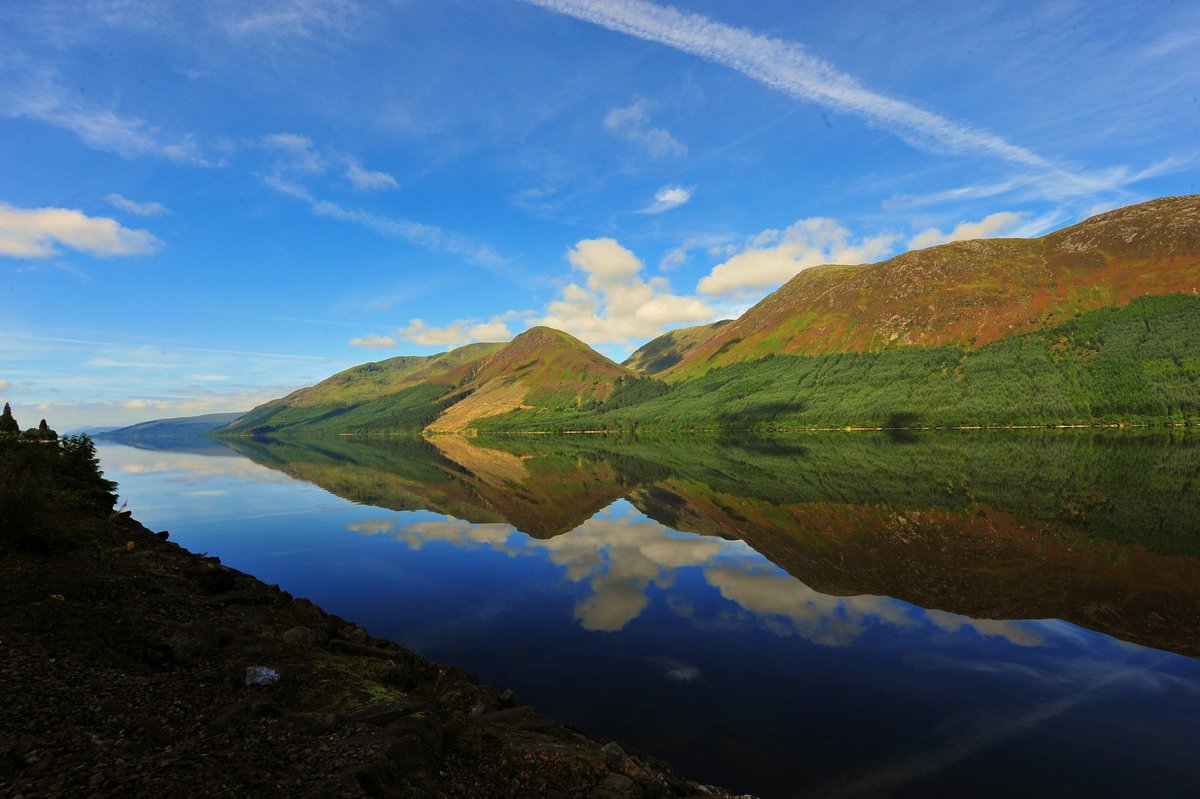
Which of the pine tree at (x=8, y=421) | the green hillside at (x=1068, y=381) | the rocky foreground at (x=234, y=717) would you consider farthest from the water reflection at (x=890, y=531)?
the green hillside at (x=1068, y=381)

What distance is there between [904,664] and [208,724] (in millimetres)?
20400

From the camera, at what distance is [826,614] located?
23.9 metres

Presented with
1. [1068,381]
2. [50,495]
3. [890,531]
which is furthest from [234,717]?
[1068,381]

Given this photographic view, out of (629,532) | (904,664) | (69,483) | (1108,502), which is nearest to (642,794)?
(904,664)

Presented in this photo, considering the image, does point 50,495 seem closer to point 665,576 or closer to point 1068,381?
point 665,576

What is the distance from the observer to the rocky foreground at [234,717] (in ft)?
25.9

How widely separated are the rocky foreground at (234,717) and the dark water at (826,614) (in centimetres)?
436

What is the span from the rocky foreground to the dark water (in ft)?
14.3

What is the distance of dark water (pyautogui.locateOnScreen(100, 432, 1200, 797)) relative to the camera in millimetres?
13977

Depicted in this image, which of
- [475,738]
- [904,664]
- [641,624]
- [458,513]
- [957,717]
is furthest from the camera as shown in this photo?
[458,513]

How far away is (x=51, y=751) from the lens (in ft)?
25.2

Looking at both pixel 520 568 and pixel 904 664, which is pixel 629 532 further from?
pixel 904 664

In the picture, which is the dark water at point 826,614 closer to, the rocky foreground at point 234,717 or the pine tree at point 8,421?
the rocky foreground at point 234,717

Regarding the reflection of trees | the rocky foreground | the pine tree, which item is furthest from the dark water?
the pine tree
